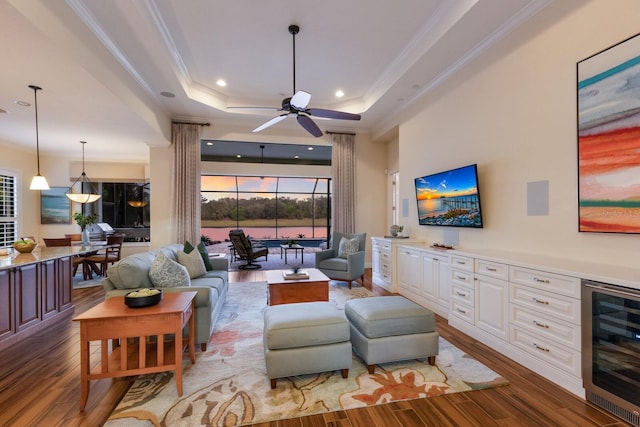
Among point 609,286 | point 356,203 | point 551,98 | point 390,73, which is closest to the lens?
point 609,286

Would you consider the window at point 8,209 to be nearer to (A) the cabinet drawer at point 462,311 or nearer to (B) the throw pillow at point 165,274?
(B) the throw pillow at point 165,274

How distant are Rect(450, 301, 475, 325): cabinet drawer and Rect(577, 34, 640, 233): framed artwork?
1393 millimetres

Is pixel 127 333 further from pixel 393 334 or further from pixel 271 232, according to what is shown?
pixel 271 232

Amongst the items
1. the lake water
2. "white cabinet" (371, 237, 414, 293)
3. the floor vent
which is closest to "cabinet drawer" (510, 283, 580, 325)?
the floor vent

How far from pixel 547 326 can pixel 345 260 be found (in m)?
3.40

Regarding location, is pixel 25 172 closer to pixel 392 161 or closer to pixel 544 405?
pixel 392 161

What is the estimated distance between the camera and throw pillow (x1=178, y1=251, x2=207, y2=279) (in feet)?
13.0

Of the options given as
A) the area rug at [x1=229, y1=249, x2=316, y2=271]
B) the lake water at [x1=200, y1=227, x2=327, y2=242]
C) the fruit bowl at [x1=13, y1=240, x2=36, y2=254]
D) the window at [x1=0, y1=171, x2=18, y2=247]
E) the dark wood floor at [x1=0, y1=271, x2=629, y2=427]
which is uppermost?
the window at [x1=0, y1=171, x2=18, y2=247]

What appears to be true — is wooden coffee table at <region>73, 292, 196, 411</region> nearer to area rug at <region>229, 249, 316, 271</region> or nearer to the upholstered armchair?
the upholstered armchair

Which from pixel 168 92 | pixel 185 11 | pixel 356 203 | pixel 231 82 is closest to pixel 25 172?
pixel 168 92

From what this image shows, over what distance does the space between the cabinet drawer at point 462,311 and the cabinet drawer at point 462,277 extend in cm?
26

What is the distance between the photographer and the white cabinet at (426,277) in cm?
388

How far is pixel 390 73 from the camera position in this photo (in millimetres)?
4766

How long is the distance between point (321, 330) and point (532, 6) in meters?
3.78
